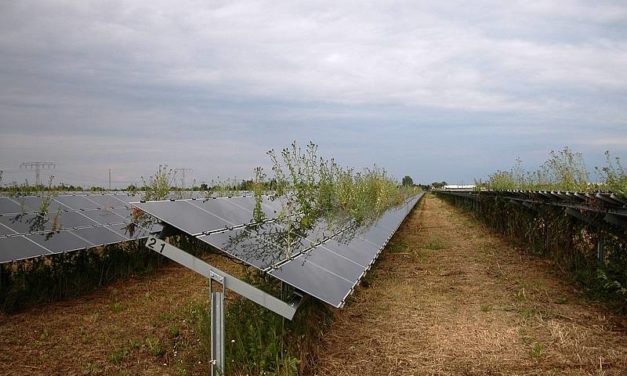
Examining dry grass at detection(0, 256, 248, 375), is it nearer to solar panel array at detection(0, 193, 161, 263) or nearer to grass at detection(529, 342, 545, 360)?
solar panel array at detection(0, 193, 161, 263)

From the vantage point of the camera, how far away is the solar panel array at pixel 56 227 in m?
8.23

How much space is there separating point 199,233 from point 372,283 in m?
4.78

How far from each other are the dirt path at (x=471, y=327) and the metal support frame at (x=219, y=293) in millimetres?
865

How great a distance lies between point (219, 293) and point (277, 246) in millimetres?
1510

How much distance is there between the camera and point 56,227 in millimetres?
9422

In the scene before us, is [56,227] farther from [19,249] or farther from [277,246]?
[277,246]

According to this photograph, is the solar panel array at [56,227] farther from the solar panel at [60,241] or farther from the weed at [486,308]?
the weed at [486,308]

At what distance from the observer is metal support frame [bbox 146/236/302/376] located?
4.57m

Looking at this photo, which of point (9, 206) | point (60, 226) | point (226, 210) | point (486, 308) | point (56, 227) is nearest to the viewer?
point (226, 210)

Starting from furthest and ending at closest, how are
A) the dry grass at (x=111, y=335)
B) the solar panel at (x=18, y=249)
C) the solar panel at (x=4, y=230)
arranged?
the solar panel at (x=4, y=230)
the solar panel at (x=18, y=249)
the dry grass at (x=111, y=335)

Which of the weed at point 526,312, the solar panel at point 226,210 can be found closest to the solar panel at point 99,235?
the solar panel at point 226,210

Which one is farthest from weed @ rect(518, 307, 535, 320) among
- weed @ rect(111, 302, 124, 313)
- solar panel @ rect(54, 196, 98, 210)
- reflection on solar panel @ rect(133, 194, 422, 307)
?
solar panel @ rect(54, 196, 98, 210)

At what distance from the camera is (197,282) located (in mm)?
9727

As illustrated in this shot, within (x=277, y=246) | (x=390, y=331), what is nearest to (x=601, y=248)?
(x=390, y=331)
